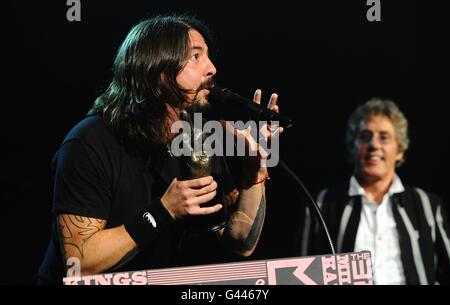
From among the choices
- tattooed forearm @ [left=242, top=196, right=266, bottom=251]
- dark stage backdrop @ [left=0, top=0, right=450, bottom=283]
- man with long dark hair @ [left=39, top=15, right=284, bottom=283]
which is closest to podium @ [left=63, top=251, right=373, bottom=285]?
man with long dark hair @ [left=39, top=15, right=284, bottom=283]

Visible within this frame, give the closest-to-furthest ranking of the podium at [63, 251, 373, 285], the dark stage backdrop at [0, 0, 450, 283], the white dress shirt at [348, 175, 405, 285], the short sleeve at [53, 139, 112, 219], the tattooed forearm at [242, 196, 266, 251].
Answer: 1. the podium at [63, 251, 373, 285]
2. the short sleeve at [53, 139, 112, 219]
3. the tattooed forearm at [242, 196, 266, 251]
4. the dark stage backdrop at [0, 0, 450, 283]
5. the white dress shirt at [348, 175, 405, 285]

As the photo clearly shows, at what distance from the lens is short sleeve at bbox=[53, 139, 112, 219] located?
1403 mm

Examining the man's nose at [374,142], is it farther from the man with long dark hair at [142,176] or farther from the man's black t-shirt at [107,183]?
the man's black t-shirt at [107,183]

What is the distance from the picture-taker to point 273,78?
2.48 meters

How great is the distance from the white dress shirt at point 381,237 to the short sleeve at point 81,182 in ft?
4.48

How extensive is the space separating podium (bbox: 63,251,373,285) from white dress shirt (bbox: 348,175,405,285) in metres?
1.28

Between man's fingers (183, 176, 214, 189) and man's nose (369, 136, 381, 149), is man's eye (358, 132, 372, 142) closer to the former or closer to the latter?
man's nose (369, 136, 381, 149)

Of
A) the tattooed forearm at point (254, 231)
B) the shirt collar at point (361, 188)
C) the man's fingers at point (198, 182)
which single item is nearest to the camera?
the man's fingers at point (198, 182)

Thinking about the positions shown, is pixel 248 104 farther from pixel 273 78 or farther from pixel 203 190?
pixel 273 78

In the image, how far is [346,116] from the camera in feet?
9.43

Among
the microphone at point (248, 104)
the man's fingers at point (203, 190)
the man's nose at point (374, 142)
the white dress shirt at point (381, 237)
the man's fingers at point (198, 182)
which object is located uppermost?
the microphone at point (248, 104)

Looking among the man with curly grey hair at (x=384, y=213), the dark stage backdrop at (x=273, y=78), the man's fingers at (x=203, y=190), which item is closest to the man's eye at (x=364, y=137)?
the man with curly grey hair at (x=384, y=213)

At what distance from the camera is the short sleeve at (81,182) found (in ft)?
4.60

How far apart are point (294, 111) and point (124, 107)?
1.19 m
